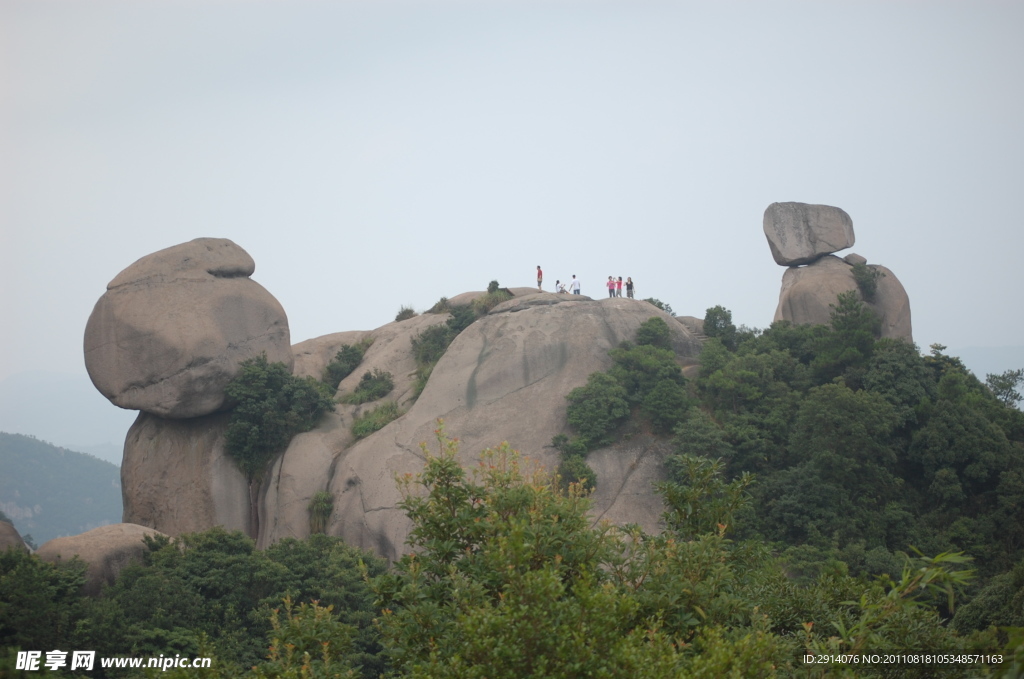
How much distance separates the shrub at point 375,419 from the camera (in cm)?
3012

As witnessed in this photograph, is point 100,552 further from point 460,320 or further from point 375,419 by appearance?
point 460,320

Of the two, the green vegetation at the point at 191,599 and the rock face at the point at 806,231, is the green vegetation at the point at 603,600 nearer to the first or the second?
the green vegetation at the point at 191,599

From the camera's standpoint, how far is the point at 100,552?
2105cm

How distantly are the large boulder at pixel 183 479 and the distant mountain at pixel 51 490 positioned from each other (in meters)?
90.6

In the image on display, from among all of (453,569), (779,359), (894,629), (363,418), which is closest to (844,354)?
(779,359)

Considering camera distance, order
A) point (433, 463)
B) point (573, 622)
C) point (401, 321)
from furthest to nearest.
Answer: point (401, 321), point (433, 463), point (573, 622)

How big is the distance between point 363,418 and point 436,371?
9.86ft

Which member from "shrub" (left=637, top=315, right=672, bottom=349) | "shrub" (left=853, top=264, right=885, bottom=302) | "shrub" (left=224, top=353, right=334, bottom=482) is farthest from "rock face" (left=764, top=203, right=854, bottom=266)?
"shrub" (left=224, top=353, right=334, bottom=482)

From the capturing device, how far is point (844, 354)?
28344 mm

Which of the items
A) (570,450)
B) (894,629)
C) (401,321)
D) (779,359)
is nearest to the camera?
(894,629)

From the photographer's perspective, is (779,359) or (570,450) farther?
(779,359)

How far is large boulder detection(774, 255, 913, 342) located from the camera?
3309 centimetres

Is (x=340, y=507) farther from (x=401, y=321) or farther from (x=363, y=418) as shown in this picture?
(x=401, y=321)

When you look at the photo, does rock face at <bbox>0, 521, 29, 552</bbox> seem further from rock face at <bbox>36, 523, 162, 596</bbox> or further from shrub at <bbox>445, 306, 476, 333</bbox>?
shrub at <bbox>445, 306, 476, 333</bbox>
